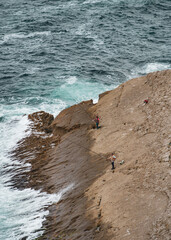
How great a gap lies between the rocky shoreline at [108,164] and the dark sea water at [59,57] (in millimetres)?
1156

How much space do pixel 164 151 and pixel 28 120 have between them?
11.8 meters

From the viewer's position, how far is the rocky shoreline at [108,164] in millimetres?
10719

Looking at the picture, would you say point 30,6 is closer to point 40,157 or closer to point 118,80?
point 118,80

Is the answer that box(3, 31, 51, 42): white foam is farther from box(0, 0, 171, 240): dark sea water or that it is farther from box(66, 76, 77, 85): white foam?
box(66, 76, 77, 85): white foam

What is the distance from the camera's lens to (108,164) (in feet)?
46.7

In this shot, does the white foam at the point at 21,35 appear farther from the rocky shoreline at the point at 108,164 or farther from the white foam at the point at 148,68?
the rocky shoreline at the point at 108,164

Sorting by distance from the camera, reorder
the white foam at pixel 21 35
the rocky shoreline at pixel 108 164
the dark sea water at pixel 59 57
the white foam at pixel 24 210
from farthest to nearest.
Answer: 1. the white foam at pixel 21 35
2. the dark sea water at pixel 59 57
3. the white foam at pixel 24 210
4. the rocky shoreline at pixel 108 164

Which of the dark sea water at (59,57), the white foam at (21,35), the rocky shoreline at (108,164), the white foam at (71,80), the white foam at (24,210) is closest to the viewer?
the rocky shoreline at (108,164)

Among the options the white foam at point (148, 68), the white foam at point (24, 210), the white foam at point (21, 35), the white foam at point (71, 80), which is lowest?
the white foam at point (24, 210)

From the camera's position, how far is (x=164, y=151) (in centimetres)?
1245

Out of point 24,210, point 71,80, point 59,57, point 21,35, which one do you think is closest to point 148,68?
point 71,80

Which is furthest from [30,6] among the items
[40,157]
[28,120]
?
[40,157]

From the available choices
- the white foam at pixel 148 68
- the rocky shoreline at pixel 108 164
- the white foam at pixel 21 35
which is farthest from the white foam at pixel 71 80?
the white foam at pixel 21 35

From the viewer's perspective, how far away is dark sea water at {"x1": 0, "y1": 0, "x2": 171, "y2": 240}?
51.4 feet
